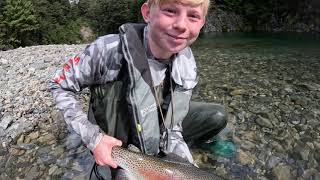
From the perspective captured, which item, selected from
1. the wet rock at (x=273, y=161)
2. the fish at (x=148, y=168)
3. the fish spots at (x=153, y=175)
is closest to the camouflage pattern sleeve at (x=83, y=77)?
the fish at (x=148, y=168)

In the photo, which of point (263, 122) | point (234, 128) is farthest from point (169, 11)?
point (263, 122)

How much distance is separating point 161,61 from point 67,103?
0.90 m

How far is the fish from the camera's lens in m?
2.68

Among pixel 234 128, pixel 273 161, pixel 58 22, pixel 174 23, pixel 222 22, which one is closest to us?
pixel 174 23

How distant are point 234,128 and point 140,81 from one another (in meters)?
3.02

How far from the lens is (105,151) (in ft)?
8.91

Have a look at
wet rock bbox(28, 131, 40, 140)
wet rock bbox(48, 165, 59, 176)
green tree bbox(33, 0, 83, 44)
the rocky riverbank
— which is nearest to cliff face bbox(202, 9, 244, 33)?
green tree bbox(33, 0, 83, 44)

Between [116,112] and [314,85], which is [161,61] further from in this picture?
[314,85]

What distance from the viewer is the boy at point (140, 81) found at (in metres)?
2.87

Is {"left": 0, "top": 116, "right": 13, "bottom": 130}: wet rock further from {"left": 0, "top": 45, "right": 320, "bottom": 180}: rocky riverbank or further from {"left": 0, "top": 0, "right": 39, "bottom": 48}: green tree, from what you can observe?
{"left": 0, "top": 0, "right": 39, "bottom": 48}: green tree

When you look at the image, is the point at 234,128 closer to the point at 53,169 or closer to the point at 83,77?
the point at 53,169

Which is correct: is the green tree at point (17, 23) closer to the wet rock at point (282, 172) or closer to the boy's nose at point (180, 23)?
the wet rock at point (282, 172)

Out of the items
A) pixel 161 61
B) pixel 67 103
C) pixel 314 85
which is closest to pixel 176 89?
pixel 161 61

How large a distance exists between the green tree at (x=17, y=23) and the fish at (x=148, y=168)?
47.3 m
